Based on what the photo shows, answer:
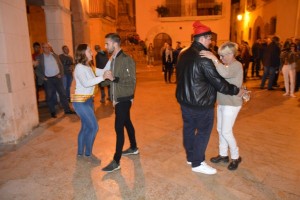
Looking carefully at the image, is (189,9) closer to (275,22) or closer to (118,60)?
(275,22)

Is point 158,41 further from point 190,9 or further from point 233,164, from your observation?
point 233,164

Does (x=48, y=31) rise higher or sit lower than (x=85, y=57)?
higher

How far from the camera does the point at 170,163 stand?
3.78 m

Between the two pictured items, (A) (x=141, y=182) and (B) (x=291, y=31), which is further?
(B) (x=291, y=31)

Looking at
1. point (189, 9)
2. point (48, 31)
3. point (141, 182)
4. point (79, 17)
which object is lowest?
point (141, 182)

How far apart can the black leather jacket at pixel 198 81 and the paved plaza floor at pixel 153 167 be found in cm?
102

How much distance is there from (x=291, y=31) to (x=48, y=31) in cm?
1140

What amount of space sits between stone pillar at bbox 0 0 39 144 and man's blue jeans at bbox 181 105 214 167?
3196 millimetres

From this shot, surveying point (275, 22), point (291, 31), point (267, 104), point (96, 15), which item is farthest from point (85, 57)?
point (275, 22)

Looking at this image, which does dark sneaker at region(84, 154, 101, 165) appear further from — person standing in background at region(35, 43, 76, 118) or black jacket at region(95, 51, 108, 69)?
black jacket at region(95, 51, 108, 69)

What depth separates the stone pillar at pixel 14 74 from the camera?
4430 mm

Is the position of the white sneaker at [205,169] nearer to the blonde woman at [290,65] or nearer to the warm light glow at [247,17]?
the blonde woman at [290,65]

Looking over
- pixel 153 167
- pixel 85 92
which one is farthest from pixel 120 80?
pixel 153 167

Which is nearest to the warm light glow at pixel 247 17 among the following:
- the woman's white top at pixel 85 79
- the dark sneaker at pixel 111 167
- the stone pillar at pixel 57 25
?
the stone pillar at pixel 57 25
